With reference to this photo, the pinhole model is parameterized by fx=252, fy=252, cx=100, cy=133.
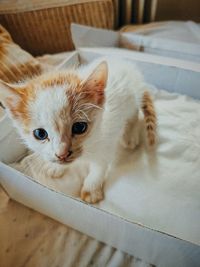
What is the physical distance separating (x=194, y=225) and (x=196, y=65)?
2.05 feet

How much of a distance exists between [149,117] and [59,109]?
1.28 feet

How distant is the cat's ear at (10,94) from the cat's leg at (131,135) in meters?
0.42

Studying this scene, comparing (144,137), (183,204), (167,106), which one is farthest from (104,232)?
(167,106)

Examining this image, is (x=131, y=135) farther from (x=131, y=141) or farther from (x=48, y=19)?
(x=48, y=19)

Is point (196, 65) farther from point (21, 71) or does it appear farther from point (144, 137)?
point (21, 71)

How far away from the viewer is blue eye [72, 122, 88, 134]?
2.09 feet

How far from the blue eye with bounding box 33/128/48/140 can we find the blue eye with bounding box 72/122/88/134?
0.07 metres

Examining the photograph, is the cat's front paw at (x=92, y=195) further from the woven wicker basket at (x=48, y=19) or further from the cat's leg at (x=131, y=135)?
the woven wicker basket at (x=48, y=19)

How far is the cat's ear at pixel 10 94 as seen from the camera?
24.2 inches

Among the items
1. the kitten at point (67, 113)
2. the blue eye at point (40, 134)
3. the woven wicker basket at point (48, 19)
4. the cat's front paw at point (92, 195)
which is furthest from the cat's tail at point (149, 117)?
the woven wicker basket at point (48, 19)

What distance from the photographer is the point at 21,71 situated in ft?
3.47

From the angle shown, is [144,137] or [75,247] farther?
[144,137]

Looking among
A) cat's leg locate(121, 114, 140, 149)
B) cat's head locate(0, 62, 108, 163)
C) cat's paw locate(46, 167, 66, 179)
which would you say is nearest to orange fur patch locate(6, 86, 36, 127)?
cat's head locate(0, 62, 108, 163)

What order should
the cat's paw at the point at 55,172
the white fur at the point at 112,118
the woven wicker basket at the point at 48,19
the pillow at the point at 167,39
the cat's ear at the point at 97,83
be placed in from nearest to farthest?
the cat's ear at the point at 97,83 → the white fur at the point at 112,118 → the cat's paw at the point at 55,172 → the pillow at the point at 167,39 → the woven wicker basket at the point at 48,19
